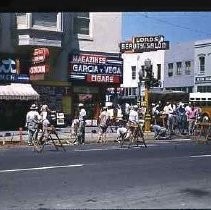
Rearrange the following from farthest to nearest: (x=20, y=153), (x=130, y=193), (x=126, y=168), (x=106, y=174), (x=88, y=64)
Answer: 1. (x=88, y=64)
2. (x=20, y=153)
3. (x=126, y=168)
4. (x=106, y=174)
5. (x=130, y=193)

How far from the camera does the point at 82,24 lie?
31.2 metres

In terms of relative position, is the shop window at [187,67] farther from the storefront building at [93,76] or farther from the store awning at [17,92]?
the store awning at [17,92]

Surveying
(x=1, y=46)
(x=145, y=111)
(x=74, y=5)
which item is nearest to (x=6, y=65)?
(x=1, y=46)

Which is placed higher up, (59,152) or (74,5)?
(74,5)

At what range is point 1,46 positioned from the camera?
27781 millimetres

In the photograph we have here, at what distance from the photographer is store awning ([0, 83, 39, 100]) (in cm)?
2669

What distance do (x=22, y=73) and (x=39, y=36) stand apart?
84.1 inches

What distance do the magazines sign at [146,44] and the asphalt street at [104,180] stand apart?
16342 mm

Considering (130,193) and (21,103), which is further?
(21,103)

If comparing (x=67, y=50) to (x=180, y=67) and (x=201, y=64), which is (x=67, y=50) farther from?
(x=180, y=67)

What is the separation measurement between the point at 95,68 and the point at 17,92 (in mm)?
5802

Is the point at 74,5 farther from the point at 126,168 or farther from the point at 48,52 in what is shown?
the point at 48,52

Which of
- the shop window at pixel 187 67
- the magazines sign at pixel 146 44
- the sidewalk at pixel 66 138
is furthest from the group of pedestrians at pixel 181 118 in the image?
the shop window at pixel 187 67

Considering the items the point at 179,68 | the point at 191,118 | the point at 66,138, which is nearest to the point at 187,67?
the point at 179,68
